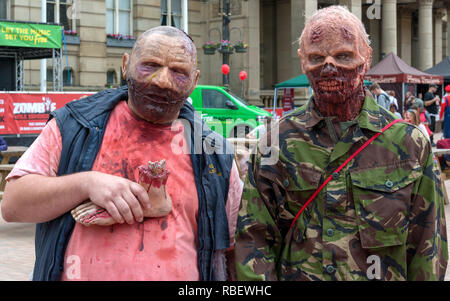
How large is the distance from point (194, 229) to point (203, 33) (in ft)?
94.3

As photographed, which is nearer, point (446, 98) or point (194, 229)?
point (194, 229)

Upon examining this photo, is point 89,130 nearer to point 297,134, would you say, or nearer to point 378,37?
point 297,134

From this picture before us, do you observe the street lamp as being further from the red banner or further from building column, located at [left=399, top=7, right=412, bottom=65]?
building column, located at [left=399, top=7, right=412, bottom=65]

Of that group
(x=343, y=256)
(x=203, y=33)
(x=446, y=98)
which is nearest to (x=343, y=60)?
(x=343, y=256)

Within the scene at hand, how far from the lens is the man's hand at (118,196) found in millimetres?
2186

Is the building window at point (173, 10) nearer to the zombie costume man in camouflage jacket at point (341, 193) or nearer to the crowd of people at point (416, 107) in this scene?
the crowd of people at point (416, 107)

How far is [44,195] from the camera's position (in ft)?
7.30

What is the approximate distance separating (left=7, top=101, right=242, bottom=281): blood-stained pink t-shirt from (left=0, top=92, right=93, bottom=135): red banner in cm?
1424

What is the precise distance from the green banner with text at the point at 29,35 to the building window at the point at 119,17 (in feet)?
24.0

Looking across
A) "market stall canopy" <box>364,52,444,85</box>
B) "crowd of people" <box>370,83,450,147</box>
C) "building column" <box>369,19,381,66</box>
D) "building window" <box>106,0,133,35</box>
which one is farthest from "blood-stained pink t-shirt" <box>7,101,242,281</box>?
"building column" <box>369,19,381,66</box>

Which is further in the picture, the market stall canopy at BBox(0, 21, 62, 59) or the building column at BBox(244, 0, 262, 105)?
the building column at BBox(244, 0, 262, 105)

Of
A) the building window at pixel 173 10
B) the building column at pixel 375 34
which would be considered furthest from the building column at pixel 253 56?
the building column at pixel 375 34

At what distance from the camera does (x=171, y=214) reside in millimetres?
2365

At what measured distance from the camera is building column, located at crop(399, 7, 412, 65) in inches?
1618
